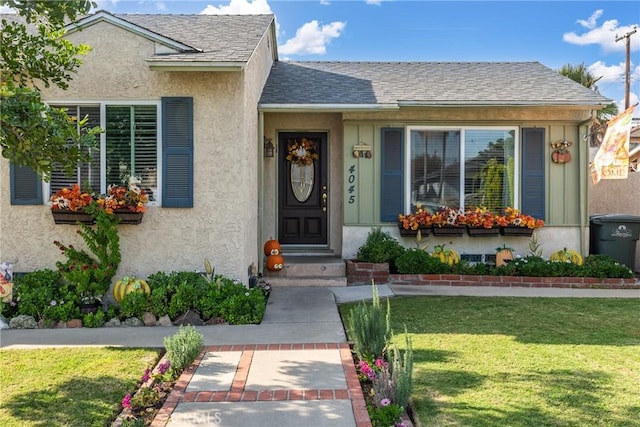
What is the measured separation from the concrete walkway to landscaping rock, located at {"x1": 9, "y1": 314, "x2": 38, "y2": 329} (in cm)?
14

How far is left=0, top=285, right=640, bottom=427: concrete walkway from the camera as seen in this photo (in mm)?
3111

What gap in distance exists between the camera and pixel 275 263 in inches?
298

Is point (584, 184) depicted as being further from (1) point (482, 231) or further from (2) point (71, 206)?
(2) point (71, 206)

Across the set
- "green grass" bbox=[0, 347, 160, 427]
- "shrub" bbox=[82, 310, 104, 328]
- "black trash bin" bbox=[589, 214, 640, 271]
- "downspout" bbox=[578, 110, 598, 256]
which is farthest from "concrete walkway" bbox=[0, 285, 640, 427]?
"black trash bin" bbox=[589, 214, 640, 271]

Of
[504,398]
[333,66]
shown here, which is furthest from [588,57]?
[504,398]

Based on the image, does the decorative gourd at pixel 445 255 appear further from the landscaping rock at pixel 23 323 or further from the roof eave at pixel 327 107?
the landscaping rock at pixel 23 323

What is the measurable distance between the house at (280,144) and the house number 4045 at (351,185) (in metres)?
0.02

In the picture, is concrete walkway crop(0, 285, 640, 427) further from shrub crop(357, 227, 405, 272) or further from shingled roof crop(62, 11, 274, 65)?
shingled roof crop(62, 11, 274, 65)

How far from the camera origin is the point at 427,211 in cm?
827

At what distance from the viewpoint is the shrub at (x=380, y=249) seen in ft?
24.9

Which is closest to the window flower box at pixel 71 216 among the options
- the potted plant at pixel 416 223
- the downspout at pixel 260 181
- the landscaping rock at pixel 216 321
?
the landscaping rock at pixel 216 321

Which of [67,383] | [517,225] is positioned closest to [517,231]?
[517,225]

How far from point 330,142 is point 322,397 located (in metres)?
6.13

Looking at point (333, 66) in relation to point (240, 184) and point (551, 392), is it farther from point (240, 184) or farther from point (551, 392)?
point (551, 392)
